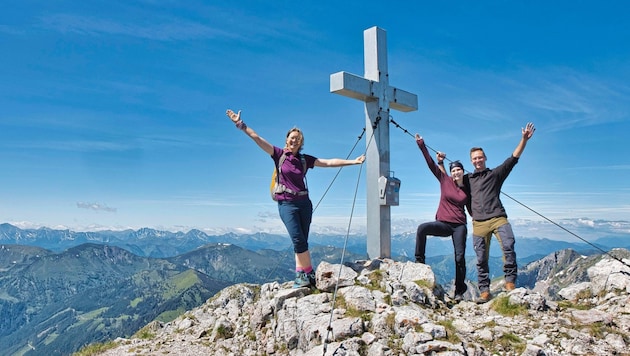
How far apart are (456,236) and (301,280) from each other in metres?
3.73

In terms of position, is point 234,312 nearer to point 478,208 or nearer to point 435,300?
point 435,300

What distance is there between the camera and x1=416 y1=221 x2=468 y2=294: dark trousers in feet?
33.1

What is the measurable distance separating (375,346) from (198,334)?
5.70 m

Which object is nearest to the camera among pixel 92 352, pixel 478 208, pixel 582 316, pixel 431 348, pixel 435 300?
pixel 431 348

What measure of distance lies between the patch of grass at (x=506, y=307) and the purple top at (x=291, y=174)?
461 centimetres

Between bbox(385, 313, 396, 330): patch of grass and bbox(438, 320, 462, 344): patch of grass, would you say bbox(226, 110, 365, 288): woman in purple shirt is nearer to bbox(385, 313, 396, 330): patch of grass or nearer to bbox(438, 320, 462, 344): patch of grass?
bbox(385, 313, 396, 330): patch of grass

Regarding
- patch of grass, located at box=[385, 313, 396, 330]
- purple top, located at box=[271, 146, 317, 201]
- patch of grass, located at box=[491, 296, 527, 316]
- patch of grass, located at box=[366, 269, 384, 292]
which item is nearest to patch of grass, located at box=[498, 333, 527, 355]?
patch of grass, located at box=[491, 296, 527, 316]

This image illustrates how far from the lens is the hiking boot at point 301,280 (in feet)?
33.7

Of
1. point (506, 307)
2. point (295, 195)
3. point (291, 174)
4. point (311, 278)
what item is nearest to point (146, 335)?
point (311, 278)

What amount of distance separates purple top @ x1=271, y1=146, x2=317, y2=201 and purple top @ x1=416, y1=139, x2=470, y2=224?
3.20 m

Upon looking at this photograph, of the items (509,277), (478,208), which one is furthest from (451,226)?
(509,277)

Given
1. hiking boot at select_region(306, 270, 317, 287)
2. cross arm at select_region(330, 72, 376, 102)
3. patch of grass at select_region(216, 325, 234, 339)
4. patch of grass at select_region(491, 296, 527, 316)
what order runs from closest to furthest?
patch of grass at select_region(491, 296, 527, 316), hiking boot at select_region(306, 270, 317, 287), patch of grass at select_region(216, 325, 234, 339), cross arm at select_region(330, 72, 376, 102)

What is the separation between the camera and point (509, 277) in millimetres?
9836

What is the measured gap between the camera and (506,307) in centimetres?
886
